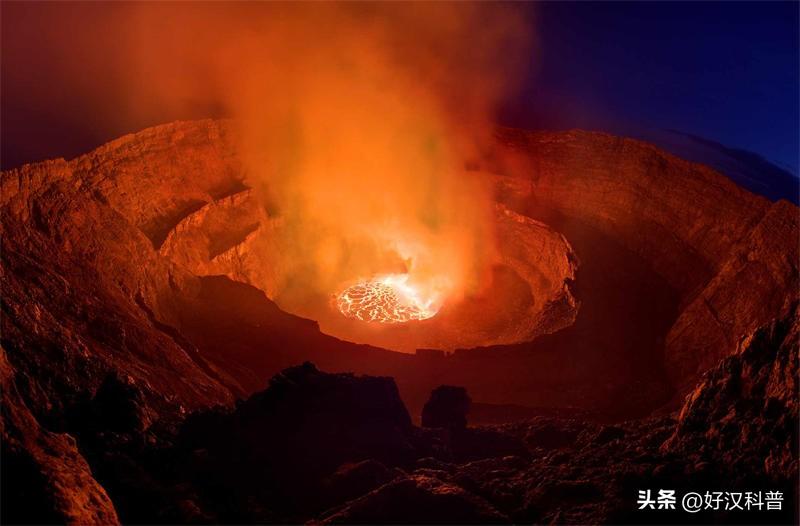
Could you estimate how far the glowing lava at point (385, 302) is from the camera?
24891 millimetres

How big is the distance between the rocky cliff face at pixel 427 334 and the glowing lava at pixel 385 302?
2533 millimetres

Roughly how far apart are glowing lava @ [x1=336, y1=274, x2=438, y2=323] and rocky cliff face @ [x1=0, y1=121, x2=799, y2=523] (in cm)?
253

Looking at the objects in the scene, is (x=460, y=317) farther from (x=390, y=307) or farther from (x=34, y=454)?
(x=34, y=454)

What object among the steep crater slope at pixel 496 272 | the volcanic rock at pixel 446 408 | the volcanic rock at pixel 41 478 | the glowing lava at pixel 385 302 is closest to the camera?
the volcanic rock at pixel 41 478

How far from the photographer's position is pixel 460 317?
24766 millimetres

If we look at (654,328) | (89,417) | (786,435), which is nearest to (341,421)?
(89,417)

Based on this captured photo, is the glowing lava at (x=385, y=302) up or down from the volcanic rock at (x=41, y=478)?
up

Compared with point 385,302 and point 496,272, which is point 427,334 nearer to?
point 385,302

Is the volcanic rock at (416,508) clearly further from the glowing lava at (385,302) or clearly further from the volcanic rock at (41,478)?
the glowing lava at (385,302)

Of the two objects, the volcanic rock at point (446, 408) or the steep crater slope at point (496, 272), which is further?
the steep crater slope at point (496, 272)

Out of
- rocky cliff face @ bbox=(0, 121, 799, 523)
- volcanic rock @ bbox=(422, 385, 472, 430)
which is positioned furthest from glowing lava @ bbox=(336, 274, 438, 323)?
volcanic rock @ bbox=(422, 385, 472, 430)

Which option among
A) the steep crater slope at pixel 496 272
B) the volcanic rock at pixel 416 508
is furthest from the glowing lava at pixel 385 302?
the volcanic rock at pixel 416 508

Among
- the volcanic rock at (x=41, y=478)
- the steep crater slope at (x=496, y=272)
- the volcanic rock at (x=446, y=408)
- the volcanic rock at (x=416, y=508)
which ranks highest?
the steep crater slope at (x=496, y=272)

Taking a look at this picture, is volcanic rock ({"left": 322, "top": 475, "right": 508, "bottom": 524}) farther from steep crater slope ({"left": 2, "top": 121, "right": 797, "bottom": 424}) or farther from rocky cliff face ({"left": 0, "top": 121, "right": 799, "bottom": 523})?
steep crater slope ({"left": 2, "top": 121, "right": 797, "bottom": 424})
